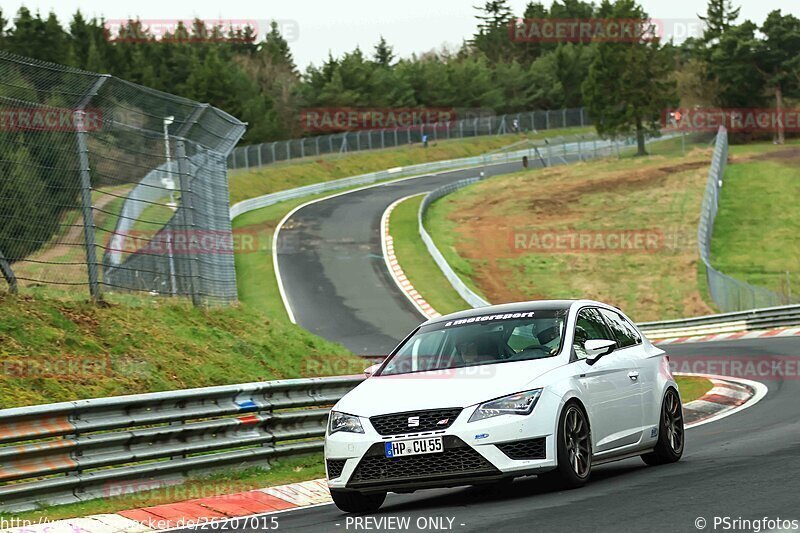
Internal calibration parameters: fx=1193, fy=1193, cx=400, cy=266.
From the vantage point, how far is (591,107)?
91.6 m

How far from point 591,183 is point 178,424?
60093 mm

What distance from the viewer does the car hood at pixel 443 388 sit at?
862 cm

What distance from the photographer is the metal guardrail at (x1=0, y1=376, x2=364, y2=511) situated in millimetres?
9203

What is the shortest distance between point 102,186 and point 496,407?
23.5ft

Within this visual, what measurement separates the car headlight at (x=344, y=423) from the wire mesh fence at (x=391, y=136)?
63.2m

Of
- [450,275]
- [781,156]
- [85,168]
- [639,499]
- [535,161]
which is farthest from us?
[535,161]

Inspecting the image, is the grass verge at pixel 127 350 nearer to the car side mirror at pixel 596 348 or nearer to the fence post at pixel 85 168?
the fence post at pixel 85 168

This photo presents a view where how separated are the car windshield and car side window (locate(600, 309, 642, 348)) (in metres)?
0.93

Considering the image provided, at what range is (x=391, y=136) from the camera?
307ft

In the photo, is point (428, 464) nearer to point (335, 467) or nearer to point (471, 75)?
point (335, 467)

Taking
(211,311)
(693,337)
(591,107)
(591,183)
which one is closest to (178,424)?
(211,311)

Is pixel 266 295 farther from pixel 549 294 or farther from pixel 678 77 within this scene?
pixel 678 77

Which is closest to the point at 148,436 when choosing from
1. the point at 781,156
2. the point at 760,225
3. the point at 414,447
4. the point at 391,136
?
the point at 414,447

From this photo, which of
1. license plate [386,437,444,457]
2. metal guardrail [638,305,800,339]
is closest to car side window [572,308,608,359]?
license plate [386,437,444,457]
